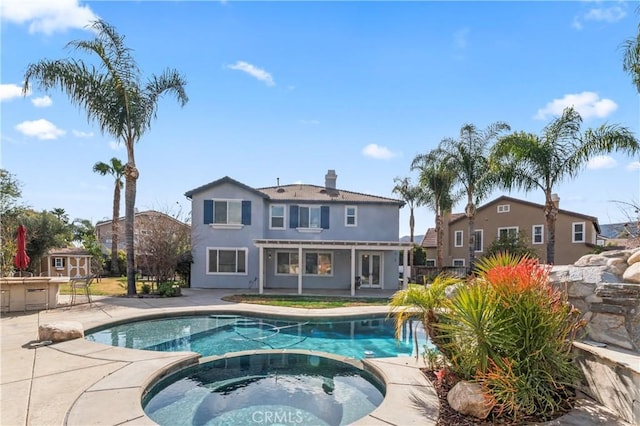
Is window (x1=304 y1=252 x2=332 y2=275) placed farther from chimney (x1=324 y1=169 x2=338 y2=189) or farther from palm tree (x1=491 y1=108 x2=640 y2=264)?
palm tree (x1=491 y1=108 x2=640 y2=264)

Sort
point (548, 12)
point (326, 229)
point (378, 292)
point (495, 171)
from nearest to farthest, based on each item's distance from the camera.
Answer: point (548, 12), point (495, 171), point (378, 292), point (326, 229)

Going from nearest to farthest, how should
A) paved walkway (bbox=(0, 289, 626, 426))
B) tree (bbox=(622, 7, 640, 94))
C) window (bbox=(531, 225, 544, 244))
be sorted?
paved walkway (bbox=(0, 289, 626, 426)) < tree (bbox=(622, 7, 640, 94)) < window (bbox=(531, 225, 544, 244))

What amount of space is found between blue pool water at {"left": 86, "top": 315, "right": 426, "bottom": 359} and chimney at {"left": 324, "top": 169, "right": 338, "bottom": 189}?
12803 millimetres

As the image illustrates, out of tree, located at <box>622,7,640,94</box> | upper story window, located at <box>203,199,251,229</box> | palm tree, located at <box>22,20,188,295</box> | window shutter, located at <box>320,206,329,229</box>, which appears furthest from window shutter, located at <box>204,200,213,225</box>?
tree, located at <box>622,7,640,94</box>

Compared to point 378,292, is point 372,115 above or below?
above

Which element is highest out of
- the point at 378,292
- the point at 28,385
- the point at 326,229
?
the point at 326,229

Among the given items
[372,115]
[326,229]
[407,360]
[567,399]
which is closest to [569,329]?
[567,399]

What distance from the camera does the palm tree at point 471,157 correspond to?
21391 millimetres

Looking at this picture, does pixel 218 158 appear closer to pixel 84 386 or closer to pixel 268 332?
pixel 268 332

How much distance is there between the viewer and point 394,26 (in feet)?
34.6

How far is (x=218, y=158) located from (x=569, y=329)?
68.2ft

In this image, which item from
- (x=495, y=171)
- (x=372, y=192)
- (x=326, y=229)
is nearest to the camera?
(x=495, y=171)

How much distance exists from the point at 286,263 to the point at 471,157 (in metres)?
13.6

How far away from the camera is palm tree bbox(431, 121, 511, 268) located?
21391mm
